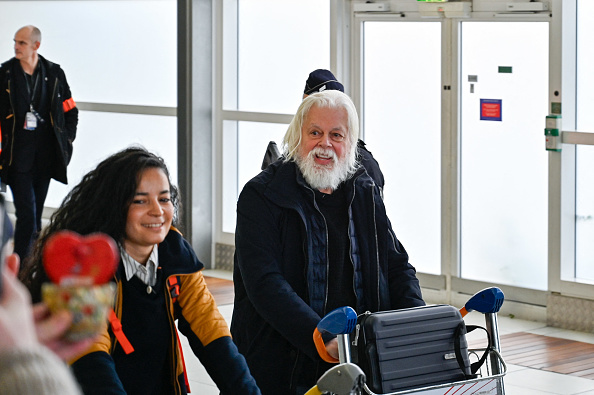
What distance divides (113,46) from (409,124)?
417 centimetres

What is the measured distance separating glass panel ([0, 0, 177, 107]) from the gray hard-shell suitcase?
23.1ft

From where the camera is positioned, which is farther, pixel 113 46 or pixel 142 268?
pixel 113 46

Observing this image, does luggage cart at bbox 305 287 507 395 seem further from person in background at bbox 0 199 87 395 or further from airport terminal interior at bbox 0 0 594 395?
airport terminal interior at bbox 0 0 594 395

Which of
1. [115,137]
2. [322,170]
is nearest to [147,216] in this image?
[322,170]

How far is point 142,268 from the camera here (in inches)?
124

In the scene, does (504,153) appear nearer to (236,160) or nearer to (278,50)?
(278,50)

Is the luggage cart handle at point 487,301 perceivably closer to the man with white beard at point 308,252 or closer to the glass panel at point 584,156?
the man with white beard at point 308,252

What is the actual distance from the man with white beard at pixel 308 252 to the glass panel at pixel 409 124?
405cm

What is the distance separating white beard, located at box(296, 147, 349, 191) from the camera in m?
3.90

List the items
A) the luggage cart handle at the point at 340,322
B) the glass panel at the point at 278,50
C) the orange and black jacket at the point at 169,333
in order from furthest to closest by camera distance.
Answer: the glass panel at the point at 278,50 < the luggage cart handle at the point at 340,322 < the orange and black jacket at the point at 169,333

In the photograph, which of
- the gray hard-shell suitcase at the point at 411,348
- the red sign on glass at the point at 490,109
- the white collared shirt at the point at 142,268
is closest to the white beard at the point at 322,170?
the gray hard-shell suitcase at the point at 411,348

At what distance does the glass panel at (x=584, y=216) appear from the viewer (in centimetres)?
710

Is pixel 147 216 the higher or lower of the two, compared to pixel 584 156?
lower

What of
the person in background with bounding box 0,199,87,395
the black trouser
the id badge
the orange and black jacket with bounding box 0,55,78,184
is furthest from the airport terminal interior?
the person in background with bounding box 0,199,87,395
